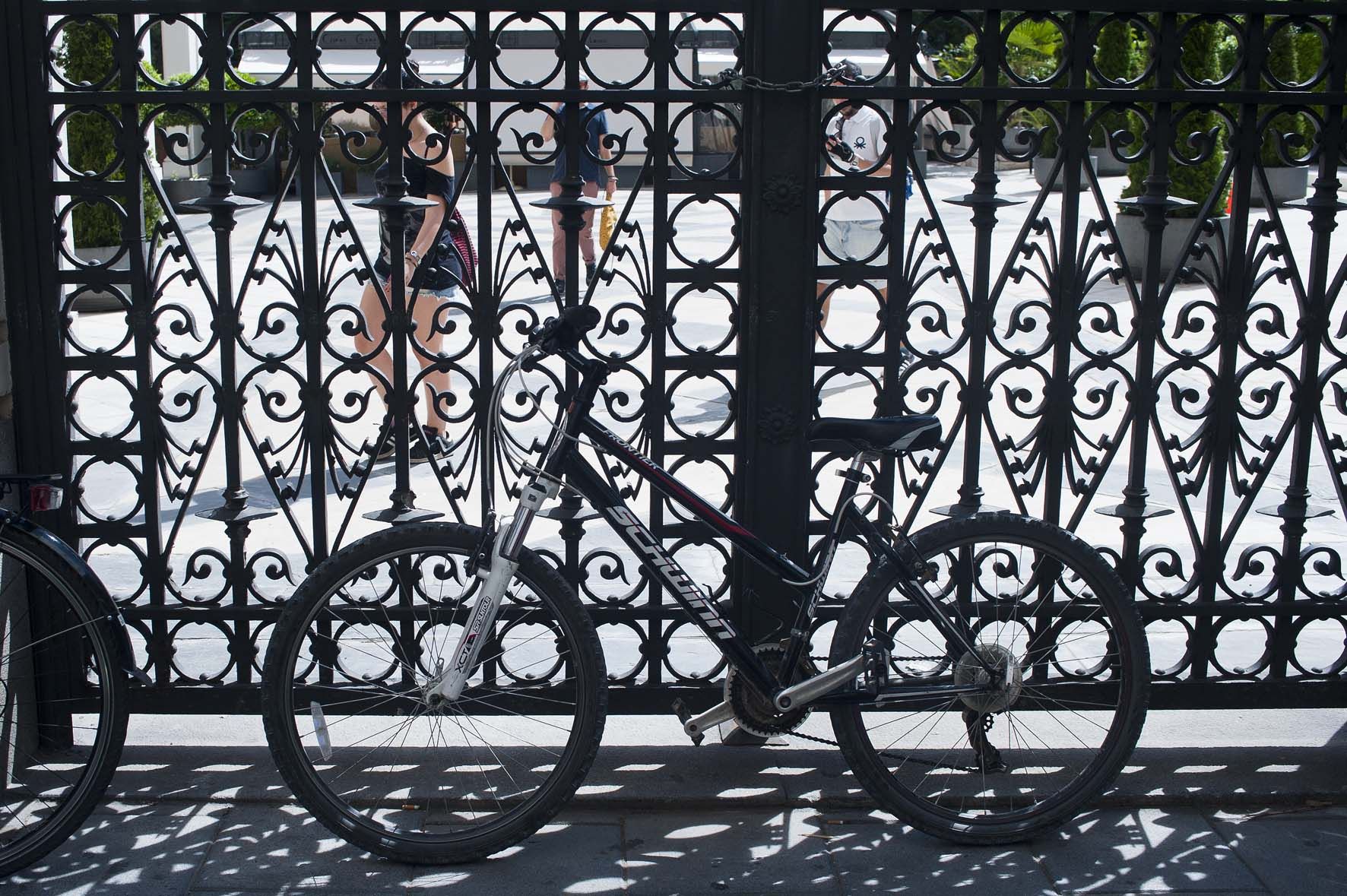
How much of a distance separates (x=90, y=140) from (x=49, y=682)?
29.4 ft

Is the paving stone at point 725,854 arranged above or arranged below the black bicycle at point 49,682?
below

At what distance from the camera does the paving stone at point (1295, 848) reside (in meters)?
3.42

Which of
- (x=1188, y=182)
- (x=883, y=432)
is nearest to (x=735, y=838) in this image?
(x=883, y=432)

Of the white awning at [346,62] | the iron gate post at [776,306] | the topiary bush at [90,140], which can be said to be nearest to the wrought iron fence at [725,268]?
the iron gate post at [776,306]

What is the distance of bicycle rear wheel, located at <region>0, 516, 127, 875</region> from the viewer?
3.45 meters

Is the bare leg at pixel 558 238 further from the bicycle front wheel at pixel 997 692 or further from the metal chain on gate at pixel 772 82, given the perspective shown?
the bicycle front wheel at pixel 997 692

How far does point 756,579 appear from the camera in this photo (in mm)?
4020

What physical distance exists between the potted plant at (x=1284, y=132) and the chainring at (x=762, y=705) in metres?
1.81

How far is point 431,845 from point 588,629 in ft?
2.20

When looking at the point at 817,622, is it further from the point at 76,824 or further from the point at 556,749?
the point at 76,824

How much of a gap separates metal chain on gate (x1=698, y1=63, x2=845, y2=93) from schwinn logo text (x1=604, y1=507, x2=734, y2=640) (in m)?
1.19

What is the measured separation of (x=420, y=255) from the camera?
22.2 feet

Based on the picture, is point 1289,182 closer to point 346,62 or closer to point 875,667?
point 346,62

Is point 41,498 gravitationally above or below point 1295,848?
above
